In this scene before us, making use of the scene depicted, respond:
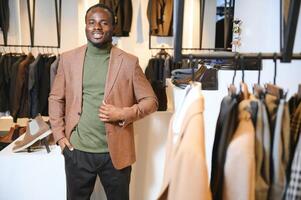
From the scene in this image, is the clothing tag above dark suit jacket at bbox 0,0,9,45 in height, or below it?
below

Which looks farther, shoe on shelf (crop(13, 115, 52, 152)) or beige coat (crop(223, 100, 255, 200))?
shoe on shelf (crop(13, 115, 52, 152))

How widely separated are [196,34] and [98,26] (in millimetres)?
2373

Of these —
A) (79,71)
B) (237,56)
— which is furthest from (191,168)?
(79,71)

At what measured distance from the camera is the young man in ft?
4.96

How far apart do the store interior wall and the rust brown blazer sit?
0.35 metres

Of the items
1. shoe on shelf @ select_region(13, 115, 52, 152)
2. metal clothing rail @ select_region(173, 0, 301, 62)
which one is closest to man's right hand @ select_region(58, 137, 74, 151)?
shoe on shelf @ select_region(13, 115, 52, 152)

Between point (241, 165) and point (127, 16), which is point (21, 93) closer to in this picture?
point (127, 16)

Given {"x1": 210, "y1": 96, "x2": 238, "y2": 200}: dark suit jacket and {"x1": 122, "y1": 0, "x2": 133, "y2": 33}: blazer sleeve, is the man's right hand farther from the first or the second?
{"x1": 122, "y1": 0, "x2": 133, "y2": 33}: blazer sleeve

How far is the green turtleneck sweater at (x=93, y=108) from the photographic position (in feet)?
5.03

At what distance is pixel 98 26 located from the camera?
1.49 m

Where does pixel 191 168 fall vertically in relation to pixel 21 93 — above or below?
above

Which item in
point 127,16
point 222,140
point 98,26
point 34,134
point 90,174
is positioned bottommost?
point 90,174

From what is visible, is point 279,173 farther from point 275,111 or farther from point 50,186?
point 50,186

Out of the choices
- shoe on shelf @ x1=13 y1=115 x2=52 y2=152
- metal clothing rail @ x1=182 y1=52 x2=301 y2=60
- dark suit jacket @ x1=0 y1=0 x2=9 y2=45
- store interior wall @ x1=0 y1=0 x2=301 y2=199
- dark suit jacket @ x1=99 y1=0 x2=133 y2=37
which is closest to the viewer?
metal clothing rail @ x1=182 y1=52 x2=301 y2=60
